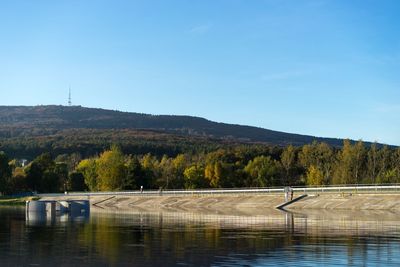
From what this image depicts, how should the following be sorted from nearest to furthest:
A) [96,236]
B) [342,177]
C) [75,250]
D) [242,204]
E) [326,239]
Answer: [75,250] → [326,239] → [96,236] → [242,204] → [342,177]

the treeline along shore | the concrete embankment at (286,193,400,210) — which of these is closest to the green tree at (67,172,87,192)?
the treeline along shore

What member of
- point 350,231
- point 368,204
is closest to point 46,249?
point 350,231

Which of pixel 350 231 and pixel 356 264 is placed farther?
pixel 350 231

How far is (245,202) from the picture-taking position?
86.1m

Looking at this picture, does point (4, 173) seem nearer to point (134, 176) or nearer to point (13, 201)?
point (13, 201)

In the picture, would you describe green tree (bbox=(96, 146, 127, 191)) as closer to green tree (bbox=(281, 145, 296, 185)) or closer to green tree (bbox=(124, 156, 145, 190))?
green tree (bbox=(124, 156, 145, 190))

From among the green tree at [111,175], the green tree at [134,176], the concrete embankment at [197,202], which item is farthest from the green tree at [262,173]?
the concrete embankment at [197,202]

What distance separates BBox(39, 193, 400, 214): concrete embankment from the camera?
224 ft

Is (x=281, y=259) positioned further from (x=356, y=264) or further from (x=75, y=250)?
(x=75, y=250)

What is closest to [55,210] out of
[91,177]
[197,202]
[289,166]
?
[197,202]

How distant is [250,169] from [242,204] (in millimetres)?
59678

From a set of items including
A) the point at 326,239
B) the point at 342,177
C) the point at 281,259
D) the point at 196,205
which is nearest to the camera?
the point at 281,259

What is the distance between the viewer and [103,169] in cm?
14275

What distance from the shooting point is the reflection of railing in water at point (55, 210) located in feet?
204
